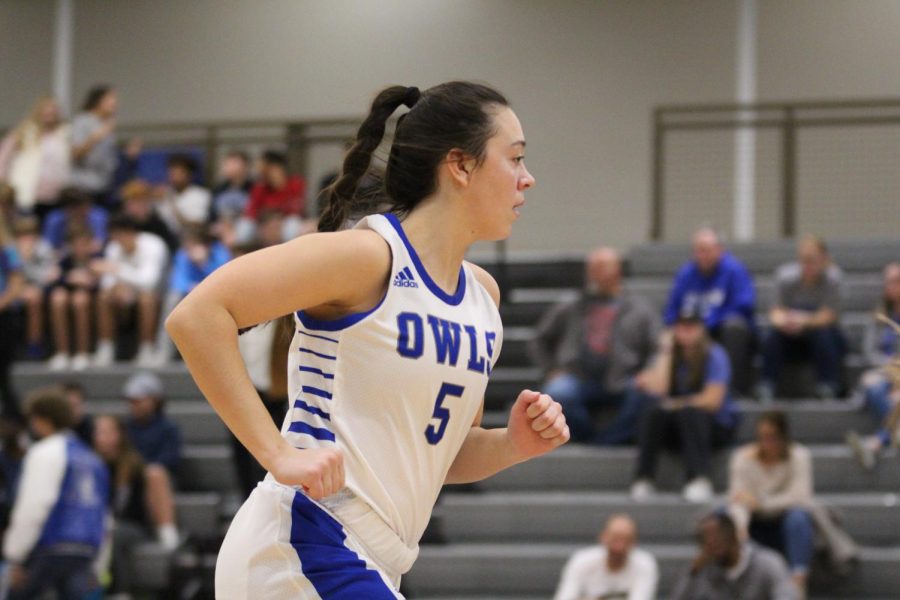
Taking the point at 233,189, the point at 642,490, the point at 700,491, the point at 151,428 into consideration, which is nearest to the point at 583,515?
the point at 642,490

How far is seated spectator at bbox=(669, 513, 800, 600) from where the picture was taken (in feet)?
26.1

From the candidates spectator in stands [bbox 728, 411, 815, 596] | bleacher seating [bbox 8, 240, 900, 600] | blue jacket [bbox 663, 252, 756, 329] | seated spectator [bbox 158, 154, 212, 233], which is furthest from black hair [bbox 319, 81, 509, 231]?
seated spectator [bbox 158, 154, 212, 233]

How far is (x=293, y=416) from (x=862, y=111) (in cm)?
1152

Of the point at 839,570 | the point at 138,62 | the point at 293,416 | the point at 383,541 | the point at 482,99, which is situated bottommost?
the point at 839,570

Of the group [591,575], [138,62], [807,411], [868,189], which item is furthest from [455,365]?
[138,62]

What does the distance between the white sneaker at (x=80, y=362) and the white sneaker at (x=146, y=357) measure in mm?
392

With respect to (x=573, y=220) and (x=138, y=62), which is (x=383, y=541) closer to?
(x=573, y=220)

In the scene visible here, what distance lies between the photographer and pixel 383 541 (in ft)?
9.35

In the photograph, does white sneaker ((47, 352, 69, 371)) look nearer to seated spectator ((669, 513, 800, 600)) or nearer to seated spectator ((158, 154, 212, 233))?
seated spectator ((158, 154, 212, 233))

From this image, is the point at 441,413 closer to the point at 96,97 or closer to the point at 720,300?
the point at 720,300

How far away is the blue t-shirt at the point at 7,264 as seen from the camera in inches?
454

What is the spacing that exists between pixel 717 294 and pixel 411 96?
743 cm

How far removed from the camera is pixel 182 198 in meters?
13.1

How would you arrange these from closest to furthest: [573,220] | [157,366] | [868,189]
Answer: [157,366], [868,189], [573,220]
